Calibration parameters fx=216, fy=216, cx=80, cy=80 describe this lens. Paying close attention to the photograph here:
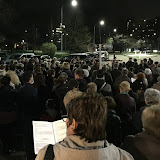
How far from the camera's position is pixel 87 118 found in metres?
1.68

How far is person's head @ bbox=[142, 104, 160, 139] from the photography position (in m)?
2.31

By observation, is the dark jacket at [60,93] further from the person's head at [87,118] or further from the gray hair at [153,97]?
the person's head at [87,118]

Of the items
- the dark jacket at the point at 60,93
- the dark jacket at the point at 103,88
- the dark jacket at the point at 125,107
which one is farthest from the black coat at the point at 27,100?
the dark jacket at the point at 103,88

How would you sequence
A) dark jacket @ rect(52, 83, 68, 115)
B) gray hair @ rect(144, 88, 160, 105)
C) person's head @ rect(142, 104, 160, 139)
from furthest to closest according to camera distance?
dark jacket @ rect(52, 83, 68, 115) → gray hair @ rect(144, 88, 160, 105) → person's head @ rect(142, 104, 160, 139)

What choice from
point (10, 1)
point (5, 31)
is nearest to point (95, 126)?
point (5, 31)

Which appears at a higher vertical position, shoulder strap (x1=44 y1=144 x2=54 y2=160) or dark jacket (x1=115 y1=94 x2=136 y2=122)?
shoulder strap (x1=44 y1=144 x2=54 y2=160)

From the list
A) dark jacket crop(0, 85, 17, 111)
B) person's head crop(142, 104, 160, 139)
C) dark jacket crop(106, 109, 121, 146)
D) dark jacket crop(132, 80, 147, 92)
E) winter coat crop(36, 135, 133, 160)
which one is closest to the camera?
winter coat crop(36, 135, 133, 160)

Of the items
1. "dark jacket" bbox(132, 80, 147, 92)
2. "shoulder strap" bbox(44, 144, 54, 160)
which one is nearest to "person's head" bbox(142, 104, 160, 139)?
"shoulder strap" bbox(44, 144, 54, 160)

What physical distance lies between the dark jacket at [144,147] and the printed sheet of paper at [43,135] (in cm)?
86

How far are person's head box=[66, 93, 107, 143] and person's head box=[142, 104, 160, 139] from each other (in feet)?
2.77

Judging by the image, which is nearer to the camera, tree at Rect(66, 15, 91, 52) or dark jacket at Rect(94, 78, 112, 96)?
dark jacket at Rect(94, 78, 112, 96)

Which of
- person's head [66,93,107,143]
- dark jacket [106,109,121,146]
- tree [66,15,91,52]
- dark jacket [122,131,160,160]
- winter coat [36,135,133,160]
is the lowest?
dark jacket [106,109,121,146]

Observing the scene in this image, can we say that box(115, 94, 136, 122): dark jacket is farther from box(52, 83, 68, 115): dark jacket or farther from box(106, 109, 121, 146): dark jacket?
box(52, 83, 68, 115): dark jacket

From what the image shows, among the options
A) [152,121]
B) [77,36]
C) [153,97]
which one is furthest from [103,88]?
[77,36]
